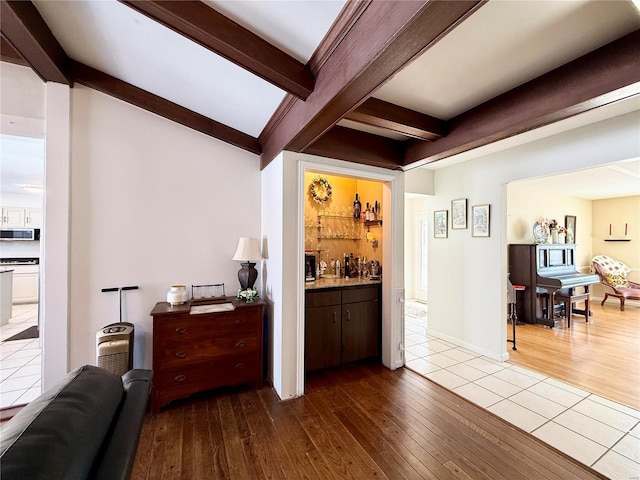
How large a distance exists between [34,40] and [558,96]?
3.45m

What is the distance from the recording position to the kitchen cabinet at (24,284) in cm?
583

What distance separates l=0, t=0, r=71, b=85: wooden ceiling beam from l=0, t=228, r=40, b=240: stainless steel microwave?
19.9ft

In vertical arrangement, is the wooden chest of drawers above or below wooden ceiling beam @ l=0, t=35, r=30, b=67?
below

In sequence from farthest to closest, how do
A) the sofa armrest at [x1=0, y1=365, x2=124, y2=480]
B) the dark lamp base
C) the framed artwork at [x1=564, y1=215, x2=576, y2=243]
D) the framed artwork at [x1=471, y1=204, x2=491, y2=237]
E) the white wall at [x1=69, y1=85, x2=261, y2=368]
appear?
the framed artwork at [x1=564, y1=215, x2=576, y2=243], the framed artwork at [x1=471, y1=204, x2=491, y2=237], the dark lamp base, the white wall at [x1=69, y1=85, x2=261, y2=368], the sofa armrest at [x1=0, y1=365, x2=124, y2=480]

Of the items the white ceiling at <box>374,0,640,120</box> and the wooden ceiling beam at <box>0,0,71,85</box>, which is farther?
the wooden ceiling beam at <box>0,0,71,85</box>

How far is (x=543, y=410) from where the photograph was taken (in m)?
2.38

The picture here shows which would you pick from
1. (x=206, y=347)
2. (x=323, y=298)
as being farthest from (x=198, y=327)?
(x=323, y=298)

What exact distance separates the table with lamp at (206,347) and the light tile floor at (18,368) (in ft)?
4.60

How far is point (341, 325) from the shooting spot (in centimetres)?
306

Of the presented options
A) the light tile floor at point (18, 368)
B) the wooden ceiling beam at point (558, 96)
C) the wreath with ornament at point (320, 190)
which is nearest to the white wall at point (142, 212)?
the light tile floor at point (18, 368)

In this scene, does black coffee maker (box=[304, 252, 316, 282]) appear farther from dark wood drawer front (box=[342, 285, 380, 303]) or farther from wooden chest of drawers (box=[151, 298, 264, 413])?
wooden chest of drawers (box=[151, 298, 264, 413])

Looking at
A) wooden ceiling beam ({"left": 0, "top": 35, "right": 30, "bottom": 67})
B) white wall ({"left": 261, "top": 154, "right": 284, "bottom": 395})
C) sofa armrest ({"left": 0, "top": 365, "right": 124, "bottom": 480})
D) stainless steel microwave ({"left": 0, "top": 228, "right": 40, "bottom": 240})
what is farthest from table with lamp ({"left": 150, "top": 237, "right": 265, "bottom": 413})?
stainless steel microwave ({"left": 0, "top": 228, "right": 40, "bottom": 240})

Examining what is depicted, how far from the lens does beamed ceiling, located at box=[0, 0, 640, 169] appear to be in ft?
4.33

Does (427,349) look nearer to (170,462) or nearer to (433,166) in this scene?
(433,166)
